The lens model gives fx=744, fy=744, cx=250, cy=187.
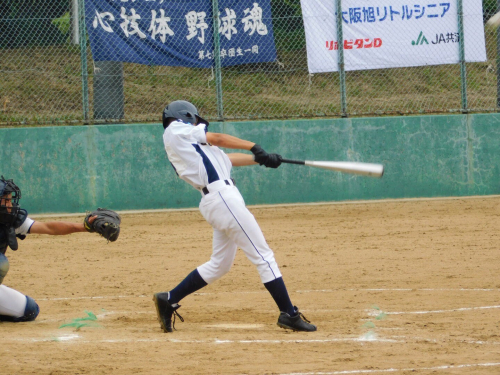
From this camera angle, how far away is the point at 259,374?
4.41 meters

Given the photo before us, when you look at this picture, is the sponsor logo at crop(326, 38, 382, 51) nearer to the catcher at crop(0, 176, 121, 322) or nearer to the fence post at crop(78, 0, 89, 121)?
the fence post at crop(78, 0, 89, 121)

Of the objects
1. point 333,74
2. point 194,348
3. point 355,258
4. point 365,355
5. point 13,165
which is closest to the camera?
point 365,355

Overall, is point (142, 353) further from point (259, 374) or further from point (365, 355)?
point (365, 355)

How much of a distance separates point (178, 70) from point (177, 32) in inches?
37.1

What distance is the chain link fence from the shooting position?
1255 cm

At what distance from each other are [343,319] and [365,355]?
4.00ft

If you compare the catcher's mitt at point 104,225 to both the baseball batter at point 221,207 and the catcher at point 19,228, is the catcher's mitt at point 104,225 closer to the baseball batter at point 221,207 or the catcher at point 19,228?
the catcher at point 19,228

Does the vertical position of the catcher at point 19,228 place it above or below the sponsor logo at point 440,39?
below

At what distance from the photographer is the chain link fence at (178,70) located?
12.5m

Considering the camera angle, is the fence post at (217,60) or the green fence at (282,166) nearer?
the green fence at (282,166)

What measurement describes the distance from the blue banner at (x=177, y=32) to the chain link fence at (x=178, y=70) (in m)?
0.02

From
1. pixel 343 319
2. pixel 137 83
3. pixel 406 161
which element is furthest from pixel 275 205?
pixel 343 319

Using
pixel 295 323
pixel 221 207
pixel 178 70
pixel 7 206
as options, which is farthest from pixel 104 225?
pixel 178 70

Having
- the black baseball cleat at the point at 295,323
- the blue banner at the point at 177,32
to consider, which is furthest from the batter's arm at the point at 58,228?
the blue banner at the point at 177,32
